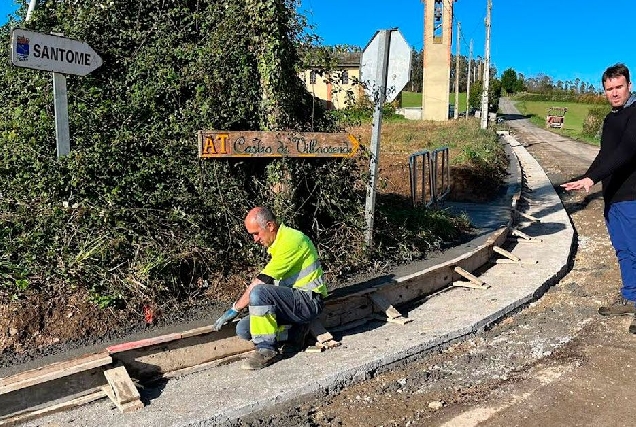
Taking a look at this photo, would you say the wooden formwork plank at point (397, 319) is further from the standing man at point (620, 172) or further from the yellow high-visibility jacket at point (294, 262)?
the standing man at point (620, 172)

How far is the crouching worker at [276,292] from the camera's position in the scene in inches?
185

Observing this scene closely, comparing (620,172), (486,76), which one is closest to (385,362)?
(620,172)

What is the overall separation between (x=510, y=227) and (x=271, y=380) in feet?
20.9

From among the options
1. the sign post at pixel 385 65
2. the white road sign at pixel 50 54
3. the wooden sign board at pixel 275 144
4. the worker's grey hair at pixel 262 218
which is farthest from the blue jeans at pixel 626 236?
the white road sign at pixel 50 54

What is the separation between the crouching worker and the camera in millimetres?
4688

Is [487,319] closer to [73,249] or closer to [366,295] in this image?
[366,295]

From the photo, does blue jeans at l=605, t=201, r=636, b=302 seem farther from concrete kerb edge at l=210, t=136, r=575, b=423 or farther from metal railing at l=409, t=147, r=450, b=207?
metal railing at l=409, t=147, r=450, b=207

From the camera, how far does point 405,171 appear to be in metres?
14.6

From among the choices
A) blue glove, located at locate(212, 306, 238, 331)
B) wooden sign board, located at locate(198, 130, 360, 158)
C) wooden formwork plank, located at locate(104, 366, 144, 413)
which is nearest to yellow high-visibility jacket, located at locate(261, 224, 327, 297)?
blue glove, located at locate(212, 306, 238, 331)

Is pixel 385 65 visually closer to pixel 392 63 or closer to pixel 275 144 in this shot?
pixel 392 63

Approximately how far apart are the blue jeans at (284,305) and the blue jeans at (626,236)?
111 inches

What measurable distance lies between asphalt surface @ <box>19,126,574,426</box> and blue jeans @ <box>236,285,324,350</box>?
0.28 m

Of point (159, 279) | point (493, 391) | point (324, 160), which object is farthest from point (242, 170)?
point (493, 391)

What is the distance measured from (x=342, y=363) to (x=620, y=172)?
305 cm
